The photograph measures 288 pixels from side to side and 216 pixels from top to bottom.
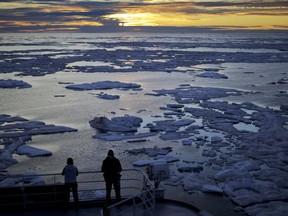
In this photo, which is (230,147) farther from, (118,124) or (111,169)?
(111,169)

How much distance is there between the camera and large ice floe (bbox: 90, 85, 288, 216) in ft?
33.2

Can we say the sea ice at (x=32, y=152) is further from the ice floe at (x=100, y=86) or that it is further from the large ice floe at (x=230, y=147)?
the ice floe at (x=100, y=86)

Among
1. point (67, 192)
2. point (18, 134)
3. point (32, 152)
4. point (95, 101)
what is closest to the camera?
point (67, 192)

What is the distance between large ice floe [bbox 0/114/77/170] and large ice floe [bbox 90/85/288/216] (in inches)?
89.5

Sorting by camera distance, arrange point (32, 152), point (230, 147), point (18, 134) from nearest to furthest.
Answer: point (32, 152) < point (230, 147) < point (18, 134)

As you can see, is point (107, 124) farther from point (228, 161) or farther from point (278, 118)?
point (278, 118)

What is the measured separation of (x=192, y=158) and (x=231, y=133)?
11.7 feet

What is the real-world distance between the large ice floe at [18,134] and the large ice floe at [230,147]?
227 cm

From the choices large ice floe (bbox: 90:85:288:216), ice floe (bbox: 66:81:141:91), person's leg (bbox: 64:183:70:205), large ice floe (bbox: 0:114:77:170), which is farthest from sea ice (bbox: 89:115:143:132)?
ice floe (bbox: 66:81:141:91)

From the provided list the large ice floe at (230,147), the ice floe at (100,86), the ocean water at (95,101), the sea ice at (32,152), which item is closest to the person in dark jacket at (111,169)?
the large ice floe at (230,147)

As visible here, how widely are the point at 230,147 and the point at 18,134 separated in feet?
28.7

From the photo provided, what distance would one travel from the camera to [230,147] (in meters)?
14.0

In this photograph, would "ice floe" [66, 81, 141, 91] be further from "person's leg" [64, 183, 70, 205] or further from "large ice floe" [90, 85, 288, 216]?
"person's leg" [64, 183, 70, 205]

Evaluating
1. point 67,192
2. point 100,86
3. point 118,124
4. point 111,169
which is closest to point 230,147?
point 118,124
